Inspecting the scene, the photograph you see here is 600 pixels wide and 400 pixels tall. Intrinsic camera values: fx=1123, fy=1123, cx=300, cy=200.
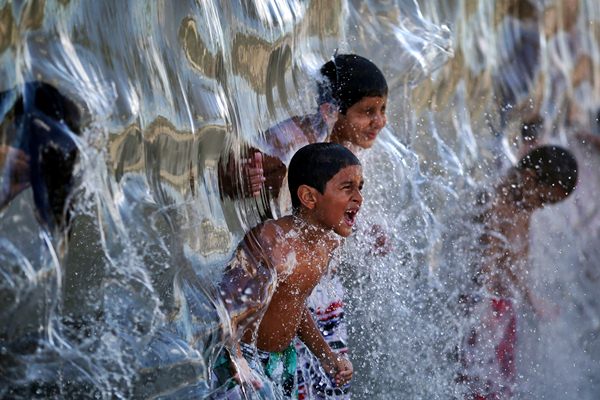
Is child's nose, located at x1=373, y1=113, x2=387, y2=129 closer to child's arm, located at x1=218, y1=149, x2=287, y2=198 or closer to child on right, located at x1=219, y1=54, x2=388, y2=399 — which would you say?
child on right, located at x1=219, y1=54, x2=388, y2=399

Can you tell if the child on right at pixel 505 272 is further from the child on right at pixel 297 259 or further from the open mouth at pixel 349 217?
the open mouth at pixel 349 217

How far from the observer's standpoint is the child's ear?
11.3 ft

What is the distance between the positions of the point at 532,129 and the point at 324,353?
5.33 ft

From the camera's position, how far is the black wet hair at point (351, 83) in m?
3.90

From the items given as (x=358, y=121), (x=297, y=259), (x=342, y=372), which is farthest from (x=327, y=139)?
(x=342, y=372)

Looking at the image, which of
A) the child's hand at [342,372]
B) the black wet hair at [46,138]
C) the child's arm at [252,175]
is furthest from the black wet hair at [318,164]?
the black wet hair at [46,138]

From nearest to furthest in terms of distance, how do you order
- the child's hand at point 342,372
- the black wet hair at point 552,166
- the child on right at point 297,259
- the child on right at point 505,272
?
the child on right at point 297,259
the child's hand at point 342,372
the child on right at point 505,272
the black wet hair at point 552,166

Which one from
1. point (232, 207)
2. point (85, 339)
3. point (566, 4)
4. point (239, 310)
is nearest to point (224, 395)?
point (239, 310)

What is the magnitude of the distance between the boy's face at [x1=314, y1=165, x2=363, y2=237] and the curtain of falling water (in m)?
0.23

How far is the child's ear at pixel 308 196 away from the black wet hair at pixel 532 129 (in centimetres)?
147

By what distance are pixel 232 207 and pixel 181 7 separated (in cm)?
62

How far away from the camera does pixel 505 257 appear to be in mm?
4277

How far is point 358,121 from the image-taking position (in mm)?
3908

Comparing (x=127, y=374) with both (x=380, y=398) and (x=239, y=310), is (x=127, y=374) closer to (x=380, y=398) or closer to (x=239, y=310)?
(x=239, y=310)
